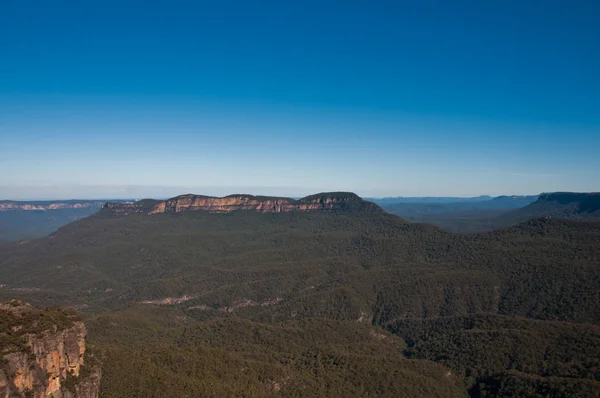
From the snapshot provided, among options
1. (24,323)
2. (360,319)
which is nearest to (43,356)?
(24,323)

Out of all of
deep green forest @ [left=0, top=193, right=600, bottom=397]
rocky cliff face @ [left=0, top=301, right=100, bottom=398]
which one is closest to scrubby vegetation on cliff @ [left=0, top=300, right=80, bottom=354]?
rocky cliff face @ [left=0, top=301, right=100, bottom=398]

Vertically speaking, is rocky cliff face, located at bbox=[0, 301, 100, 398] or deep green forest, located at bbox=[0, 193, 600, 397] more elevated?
rocky cliff face, located at bbox=[0, 301, 100, 398]

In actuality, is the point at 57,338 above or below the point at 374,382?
above

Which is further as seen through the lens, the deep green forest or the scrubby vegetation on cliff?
the deep green forest

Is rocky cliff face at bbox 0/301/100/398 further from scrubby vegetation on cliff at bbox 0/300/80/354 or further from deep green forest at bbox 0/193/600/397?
deep green forest at bbox 0/193/600/397

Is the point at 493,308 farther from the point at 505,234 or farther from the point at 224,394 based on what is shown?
the point at 224,394

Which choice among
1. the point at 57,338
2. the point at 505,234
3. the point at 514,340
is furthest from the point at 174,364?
the point at 505,234

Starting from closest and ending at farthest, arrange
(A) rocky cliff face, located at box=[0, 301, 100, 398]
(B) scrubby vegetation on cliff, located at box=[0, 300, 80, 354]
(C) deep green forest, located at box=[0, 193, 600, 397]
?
1. (A) rocky cliff face, located at box=[0, 301, 100, 398]
2. (B) scrubby vegetation on cliff, located at box=[0, 300, 80, 354]
3. (C) deep green forest, located at box=[0, 193, 600, 397]

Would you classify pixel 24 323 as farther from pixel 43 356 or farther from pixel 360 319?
pixel 360 319
